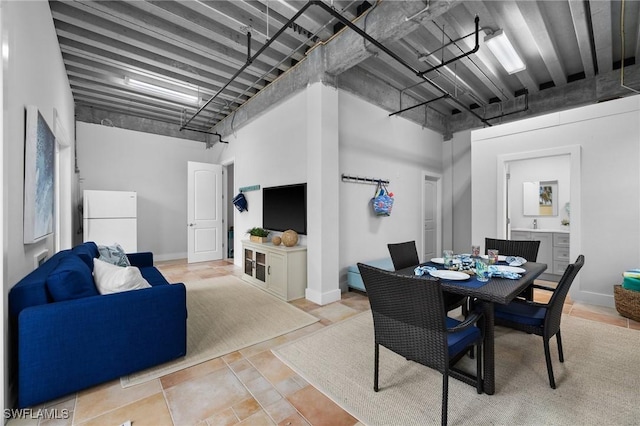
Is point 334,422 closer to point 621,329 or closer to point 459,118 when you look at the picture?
point 621,329

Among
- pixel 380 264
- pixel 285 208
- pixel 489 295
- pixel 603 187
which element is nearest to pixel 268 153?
pixel 285 208

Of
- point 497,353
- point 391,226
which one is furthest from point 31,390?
point 391,226

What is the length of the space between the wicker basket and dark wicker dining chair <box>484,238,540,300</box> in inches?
46.6

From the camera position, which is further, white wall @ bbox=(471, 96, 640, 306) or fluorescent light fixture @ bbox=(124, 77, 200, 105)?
fluorescent light fixture @ bbox=(124, 77, 200, 105)

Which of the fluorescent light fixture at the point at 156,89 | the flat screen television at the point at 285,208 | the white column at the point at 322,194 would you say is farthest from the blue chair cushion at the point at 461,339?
the fluorescent light fixture at the point at 156,89

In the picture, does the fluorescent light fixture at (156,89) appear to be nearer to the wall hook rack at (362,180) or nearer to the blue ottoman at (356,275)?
the wall hook rack at (362,180)

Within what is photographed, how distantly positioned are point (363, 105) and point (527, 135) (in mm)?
2582

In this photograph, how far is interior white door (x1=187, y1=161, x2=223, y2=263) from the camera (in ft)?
20.1

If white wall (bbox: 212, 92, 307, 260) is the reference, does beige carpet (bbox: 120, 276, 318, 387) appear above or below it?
below

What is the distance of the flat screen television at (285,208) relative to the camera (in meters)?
3.98

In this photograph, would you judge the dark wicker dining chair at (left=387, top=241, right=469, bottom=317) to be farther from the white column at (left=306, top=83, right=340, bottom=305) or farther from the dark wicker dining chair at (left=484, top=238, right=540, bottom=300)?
the white column at (left=306, top=83, right=340, bottom=305)

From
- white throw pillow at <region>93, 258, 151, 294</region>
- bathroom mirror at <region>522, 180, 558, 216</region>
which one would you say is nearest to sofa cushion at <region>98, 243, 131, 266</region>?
white throw pillow at <region>93, 258, 151, 294</region>

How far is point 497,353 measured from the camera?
2.36 m

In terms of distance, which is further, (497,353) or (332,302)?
(332,302)
